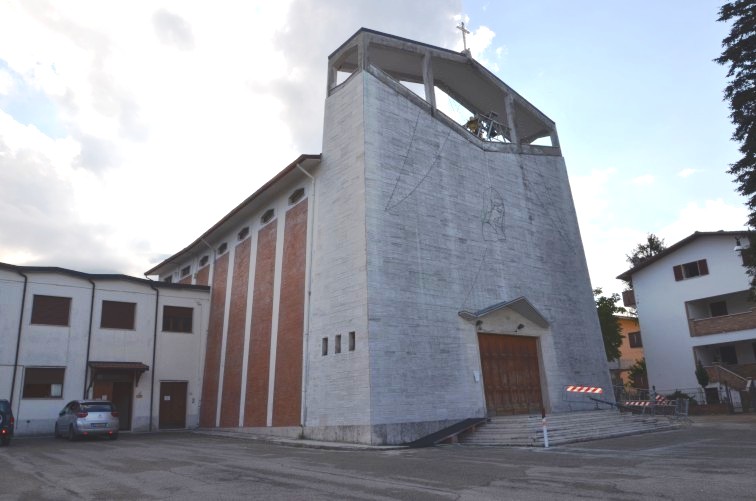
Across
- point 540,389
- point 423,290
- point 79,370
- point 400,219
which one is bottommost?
point 540,389

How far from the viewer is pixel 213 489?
815 centimetres

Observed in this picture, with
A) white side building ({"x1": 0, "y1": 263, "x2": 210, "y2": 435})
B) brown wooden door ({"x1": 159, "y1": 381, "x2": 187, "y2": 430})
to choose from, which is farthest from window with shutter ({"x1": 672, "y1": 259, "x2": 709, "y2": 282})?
brown wooden door ({"x1": 159, "y1": 381, "x2": 187, "y2": 430})

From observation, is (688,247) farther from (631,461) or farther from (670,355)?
(631,461)

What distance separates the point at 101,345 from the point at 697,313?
34540 millimetres

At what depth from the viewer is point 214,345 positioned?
27641 millimetres

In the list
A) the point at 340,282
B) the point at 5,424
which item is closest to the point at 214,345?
the point at 5,424

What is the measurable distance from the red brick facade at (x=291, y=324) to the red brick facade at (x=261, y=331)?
44.2 inches

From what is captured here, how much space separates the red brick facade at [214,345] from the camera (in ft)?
86.5

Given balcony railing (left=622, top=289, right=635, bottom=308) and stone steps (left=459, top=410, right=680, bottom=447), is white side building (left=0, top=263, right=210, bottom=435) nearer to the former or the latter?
stone steps (left=459, top=410, right=680, bottom=447)

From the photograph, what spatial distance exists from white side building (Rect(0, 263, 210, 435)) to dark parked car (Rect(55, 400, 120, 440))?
362 cm

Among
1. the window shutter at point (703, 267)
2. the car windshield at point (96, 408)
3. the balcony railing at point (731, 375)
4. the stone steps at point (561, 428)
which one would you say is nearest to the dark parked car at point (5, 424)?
the car windshield at point (96, 408)

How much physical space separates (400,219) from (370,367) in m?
5.38

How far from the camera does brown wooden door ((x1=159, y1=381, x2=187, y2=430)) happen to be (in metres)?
26.7

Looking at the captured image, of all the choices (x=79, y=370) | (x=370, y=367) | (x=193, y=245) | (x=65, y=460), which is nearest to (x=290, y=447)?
(x=370, y=367)
